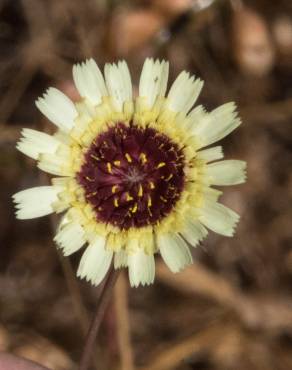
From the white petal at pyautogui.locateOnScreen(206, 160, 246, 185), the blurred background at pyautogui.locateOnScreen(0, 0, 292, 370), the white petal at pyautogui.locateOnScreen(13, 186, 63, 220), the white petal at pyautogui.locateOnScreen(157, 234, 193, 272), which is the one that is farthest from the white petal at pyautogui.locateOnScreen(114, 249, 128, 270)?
the blurred background at pyautogui.locateOnScreen(0, 0, 292, 370)

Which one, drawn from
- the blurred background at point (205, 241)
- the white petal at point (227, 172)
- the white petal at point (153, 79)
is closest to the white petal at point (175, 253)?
the white petal at point (227, 172)

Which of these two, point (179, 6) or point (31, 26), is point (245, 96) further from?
point (31, 26)

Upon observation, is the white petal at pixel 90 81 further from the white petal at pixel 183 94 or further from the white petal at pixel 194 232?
the white petal at pixel 194 232

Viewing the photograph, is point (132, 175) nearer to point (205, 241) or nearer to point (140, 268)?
point (140, 268)

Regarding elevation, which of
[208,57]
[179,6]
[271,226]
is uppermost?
[179,6]

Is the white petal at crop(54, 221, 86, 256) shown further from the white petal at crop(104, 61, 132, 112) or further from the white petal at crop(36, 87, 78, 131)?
the white petal at crop(104, 61, 132, 112)

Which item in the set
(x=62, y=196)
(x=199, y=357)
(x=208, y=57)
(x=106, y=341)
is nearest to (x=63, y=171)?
(x=62, y=196)
